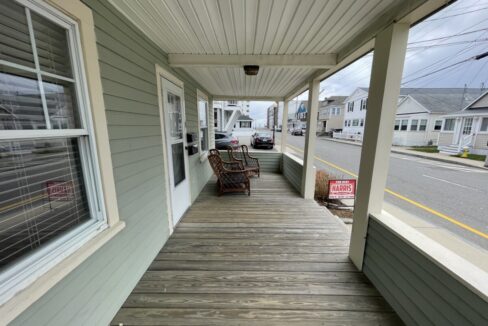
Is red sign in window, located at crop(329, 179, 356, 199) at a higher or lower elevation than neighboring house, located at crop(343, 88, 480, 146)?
lower

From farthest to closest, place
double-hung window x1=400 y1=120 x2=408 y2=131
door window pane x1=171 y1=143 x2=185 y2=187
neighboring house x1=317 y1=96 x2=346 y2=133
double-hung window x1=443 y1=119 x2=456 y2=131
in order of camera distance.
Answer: neighboring house x1=317 y1=96 x2=346 y2=133 < double-hung window x1=400 y1=120 x2=408 y2=131 < double-hung window x1=443 y1=119 x2=456 y2=131 < door window pane x1=171 y1=143 x2=185 y2=187

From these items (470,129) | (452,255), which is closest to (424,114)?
(470,129)

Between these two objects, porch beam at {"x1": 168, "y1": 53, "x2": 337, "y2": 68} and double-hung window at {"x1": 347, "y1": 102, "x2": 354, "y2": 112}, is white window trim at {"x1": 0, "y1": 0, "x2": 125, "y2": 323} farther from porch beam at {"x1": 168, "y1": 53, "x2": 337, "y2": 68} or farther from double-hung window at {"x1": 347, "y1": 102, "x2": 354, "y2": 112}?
double-hung window at {"x1": 347, "y1": 102, "x2": 354, "y2": 112}

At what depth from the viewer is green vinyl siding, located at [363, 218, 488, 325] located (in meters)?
1.06

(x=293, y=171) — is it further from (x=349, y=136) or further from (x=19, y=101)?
(x=349, y=136)

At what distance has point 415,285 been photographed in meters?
1.36

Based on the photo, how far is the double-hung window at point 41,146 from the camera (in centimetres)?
85

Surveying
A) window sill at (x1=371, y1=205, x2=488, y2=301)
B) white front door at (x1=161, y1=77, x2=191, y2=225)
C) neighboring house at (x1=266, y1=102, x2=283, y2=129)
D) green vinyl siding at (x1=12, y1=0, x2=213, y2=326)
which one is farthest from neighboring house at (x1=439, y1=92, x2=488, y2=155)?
green vinyl siding at (x1=12, y1=0, x2=213, y2=326)

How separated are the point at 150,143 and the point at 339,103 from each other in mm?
27796

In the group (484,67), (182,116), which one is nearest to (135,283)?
(182,116)

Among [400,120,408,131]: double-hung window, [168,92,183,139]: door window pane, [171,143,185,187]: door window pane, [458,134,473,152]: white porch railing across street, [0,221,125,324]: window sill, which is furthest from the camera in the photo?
[400,120,408,131]: double-hung window

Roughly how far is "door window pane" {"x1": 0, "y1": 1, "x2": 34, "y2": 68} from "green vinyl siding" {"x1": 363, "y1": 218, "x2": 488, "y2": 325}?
2.58 metres

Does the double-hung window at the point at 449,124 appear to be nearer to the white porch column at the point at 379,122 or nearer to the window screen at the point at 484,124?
the window screen at the point at 484,124

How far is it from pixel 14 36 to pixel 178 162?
2.18 meters
